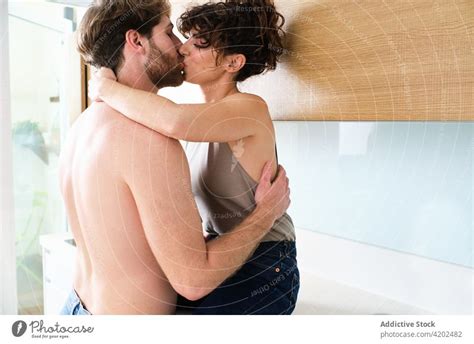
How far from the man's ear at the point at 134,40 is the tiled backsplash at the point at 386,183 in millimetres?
224

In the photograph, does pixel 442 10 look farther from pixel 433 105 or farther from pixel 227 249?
pixel 227 249

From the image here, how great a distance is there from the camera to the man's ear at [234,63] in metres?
0.62

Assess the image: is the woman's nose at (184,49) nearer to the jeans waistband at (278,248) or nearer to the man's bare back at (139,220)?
the man's bare back at (139,220)

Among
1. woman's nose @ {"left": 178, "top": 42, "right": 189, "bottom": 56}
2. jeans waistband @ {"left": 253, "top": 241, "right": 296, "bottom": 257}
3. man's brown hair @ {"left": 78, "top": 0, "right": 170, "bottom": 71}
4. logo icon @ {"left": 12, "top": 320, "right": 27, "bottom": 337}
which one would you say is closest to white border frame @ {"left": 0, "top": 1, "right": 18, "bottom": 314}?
logo icon @ {"left": 12, "top": 320, "right": 27, "bottom": 337}

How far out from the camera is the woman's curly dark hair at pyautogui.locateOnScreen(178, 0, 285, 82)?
0.61 m

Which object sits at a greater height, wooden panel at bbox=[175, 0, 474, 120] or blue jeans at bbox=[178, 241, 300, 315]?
wooden panel at bbox=[175, 0, 474, 120]

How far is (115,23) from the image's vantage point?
2.02 ft

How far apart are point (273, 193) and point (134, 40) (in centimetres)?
29

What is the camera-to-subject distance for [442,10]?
1.83 ft

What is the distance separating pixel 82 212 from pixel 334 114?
381mm

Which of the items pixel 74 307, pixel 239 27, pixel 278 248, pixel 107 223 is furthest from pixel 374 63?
pixel 74 307

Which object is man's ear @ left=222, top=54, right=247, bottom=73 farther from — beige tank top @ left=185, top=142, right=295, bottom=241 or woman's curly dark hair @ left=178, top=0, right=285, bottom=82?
beige tank top @ left=185, top=142, right=295, bottom=241

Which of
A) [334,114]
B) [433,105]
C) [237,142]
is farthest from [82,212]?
[433,105]

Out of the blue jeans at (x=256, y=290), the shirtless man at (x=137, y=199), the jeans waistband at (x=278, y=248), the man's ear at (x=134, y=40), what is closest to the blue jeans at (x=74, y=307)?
the shirtless man at (x=137, y=199)
